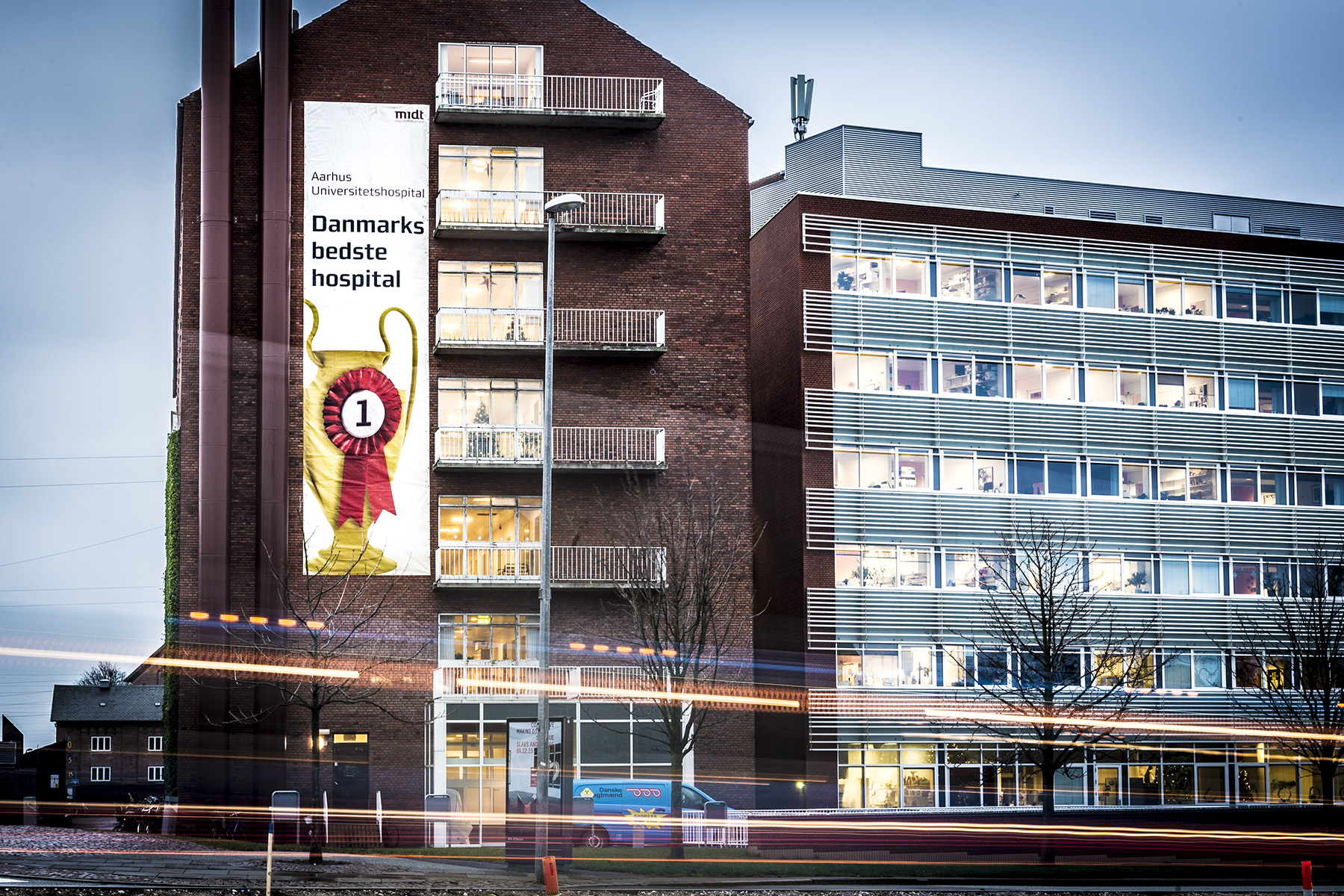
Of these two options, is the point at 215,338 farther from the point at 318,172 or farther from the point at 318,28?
the point at 318,28

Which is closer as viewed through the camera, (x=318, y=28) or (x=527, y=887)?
(x=527, y=887)


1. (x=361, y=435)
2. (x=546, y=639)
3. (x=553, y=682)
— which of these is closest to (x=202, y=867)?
(x=546, y=639)

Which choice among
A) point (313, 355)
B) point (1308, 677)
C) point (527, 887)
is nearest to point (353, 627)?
point (313, 355)

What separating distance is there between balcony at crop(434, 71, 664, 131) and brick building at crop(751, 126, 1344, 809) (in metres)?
5.87

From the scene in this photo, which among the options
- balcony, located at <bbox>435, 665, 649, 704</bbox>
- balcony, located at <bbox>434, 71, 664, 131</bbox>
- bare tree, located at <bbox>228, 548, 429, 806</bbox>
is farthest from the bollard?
balcony, located at <bbox>434, 71, 664, 131</bbox>

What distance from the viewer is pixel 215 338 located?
4028 centimetres

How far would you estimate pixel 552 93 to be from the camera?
43.0m

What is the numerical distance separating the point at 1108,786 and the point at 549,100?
27511 mm

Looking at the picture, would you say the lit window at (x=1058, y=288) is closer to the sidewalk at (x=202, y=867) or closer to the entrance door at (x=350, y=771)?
the entrance door at (x=350, y=771)

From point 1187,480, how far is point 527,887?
3027 cm

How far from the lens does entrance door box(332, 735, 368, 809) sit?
1556 inches

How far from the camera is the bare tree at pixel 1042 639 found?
130ft

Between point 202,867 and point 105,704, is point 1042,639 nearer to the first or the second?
point 202,867

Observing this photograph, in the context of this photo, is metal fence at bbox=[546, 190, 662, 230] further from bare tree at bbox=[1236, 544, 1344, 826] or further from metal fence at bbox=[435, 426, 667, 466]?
bare tree at bbox=[1236, 544, 1344, 826]
